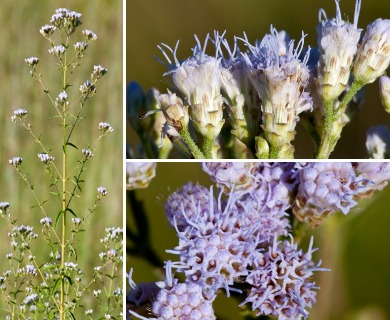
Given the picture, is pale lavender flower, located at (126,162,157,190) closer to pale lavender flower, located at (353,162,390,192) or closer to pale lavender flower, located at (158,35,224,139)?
pale lavender flower, located at (158,35,224,139)

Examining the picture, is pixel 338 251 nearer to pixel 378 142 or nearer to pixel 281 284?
pixel 378 142

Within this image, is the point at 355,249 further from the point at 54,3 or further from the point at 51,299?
the point at 54,3

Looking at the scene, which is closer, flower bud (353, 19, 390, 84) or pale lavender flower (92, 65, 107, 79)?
flower bud (353, 19, 390, 84)

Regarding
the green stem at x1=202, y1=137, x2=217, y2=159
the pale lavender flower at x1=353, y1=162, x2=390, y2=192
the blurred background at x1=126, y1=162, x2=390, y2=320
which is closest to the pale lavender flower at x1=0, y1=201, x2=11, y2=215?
the blurred background at x1=126, y1=162, x2=390, y2=320

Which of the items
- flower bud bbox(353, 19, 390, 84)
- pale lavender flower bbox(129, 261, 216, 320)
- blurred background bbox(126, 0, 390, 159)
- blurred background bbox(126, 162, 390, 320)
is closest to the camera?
pale lavender flower bbox(129, 261, 216, 320)

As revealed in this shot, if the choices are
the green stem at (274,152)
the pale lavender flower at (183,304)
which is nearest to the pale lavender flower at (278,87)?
the green stem at (274,152)

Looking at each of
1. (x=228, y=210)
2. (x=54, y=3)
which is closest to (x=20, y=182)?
(x=54, y=3)
